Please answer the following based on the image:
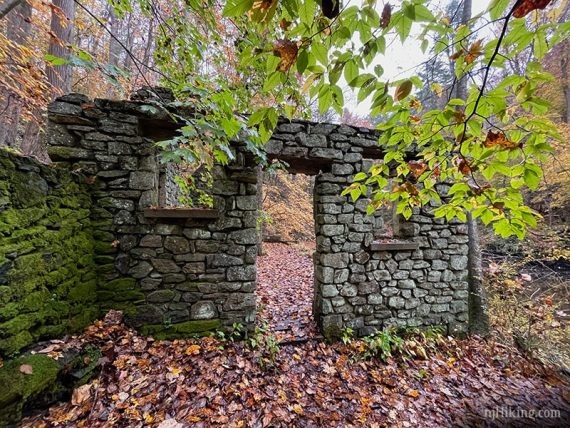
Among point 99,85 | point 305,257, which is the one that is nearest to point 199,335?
point 305,257

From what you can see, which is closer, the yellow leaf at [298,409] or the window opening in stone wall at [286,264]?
the yellow leaf at [298,409]

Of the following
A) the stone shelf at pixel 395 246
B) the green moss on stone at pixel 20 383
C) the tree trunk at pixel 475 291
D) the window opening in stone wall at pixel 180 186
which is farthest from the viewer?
the window opening in stone wall at pixel 180 186

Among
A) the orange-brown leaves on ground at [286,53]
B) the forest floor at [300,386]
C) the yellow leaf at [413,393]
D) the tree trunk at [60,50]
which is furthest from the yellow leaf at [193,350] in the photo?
the tree trunk at [60,50]

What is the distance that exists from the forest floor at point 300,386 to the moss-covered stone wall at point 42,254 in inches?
11.6

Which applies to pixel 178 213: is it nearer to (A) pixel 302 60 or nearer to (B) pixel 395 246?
(A) pixel 302 60

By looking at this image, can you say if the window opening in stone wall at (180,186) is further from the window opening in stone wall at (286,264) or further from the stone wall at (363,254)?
the stone wall at (363,254)

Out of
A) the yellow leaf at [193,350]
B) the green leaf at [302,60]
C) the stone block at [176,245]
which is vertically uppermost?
the green leaf at [302,60]

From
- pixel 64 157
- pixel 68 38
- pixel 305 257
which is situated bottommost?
pixel 305 257

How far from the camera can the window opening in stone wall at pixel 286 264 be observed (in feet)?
11.6

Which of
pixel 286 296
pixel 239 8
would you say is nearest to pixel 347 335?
pixel 286 296

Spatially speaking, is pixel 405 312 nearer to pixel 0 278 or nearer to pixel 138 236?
pixel 138 236

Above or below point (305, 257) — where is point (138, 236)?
above

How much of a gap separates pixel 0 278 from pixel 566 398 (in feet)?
17.8

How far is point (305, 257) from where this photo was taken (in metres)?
8.61
